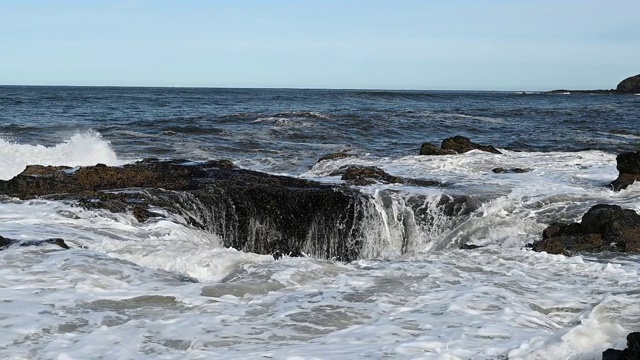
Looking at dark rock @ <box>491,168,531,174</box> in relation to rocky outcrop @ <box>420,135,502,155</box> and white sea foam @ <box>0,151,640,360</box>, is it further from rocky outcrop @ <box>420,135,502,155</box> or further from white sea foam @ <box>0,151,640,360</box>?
white sea foam @ <box>0,151,640,360</box>

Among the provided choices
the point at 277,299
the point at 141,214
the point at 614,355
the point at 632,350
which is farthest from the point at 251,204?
the point at 632,350

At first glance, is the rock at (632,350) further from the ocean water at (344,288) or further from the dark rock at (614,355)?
the ocean water at (344,288)

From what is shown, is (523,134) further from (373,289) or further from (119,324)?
(119,324)

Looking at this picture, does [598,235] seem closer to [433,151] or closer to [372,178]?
[372,178]

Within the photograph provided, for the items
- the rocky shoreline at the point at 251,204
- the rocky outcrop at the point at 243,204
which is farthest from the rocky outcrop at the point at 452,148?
the rocky outcrop at the point at 243,204

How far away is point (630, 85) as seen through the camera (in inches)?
3981

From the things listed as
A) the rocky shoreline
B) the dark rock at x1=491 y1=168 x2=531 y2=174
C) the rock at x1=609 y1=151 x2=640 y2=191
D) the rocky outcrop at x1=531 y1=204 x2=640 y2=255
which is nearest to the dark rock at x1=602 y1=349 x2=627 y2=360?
the rocky outcrop at x1=531 y1=204 x2=640 y2=255

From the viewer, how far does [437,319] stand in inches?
194

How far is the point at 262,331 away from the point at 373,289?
1421 millimetres

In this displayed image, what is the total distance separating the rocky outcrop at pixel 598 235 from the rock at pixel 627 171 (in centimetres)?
330

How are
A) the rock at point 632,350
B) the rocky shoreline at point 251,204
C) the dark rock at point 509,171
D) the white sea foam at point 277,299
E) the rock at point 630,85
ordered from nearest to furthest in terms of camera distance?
the rock at point 632,350
the white sea foam at point 277,299
the rocky shoreline at point 251,204
the dark rock at point 509,171
the rock at point 630,85

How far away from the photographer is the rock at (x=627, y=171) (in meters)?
11.2

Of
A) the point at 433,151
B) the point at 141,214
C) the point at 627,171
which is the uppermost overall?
the point at 627,171

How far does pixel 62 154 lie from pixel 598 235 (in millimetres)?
12351
